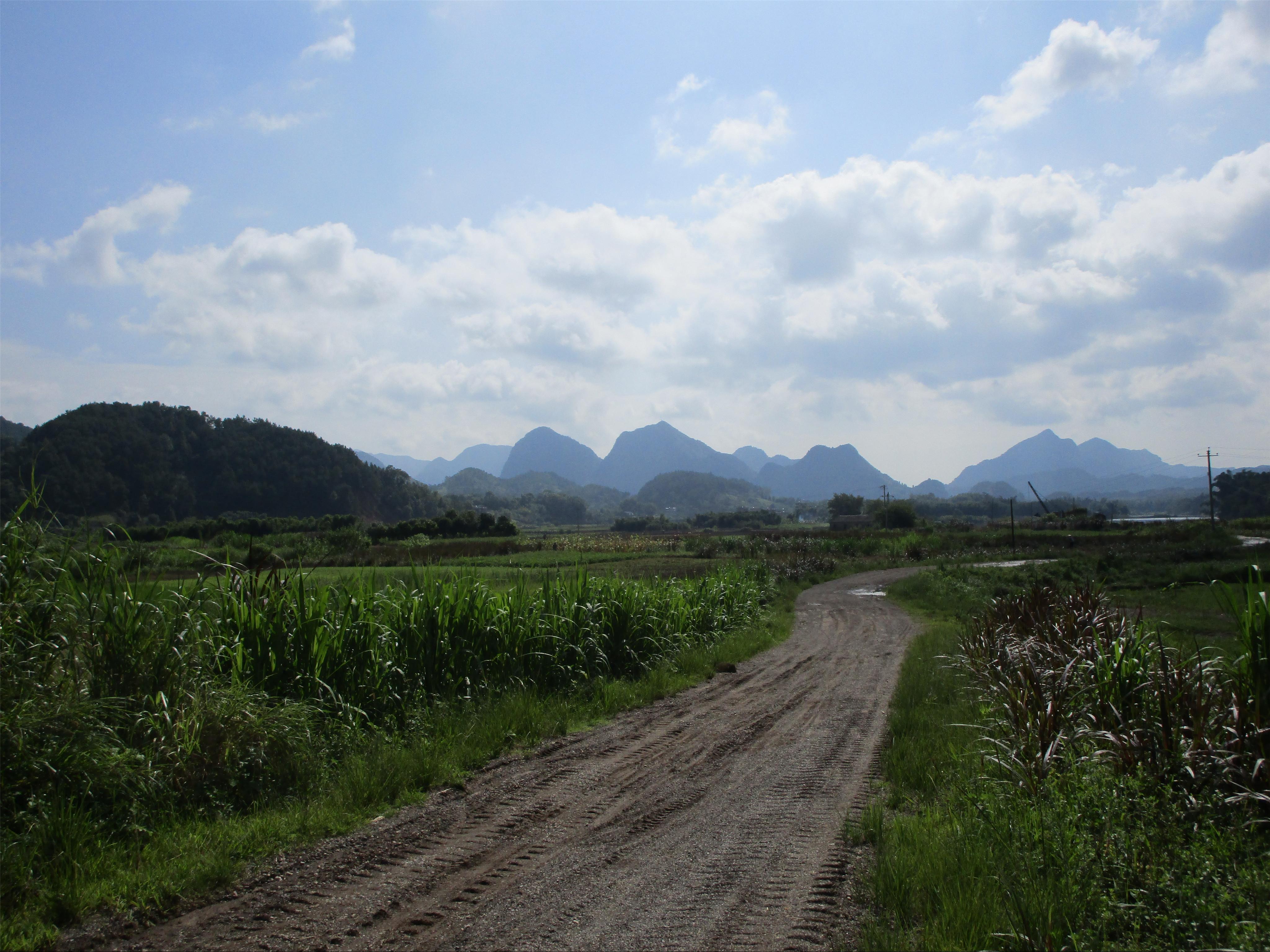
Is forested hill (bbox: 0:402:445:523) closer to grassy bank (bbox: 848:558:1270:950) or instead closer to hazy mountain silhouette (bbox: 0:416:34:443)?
hazy mountain silhouette (bbox: 0:416:34:443)

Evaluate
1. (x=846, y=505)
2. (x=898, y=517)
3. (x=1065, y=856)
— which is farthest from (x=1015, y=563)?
(x=846, y=505)

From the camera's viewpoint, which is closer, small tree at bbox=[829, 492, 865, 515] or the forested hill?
the forested hill

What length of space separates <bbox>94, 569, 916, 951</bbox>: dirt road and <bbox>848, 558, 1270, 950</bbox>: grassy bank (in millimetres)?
453

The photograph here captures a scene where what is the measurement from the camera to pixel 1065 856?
144 inches

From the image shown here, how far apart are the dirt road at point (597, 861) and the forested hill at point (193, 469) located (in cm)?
3837

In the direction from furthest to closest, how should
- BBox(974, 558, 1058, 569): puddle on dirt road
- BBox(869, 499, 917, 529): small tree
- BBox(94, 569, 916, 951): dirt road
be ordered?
1. BBox(869, 499, 917, 529): small tree
2. BBox(974, 558, 1058, 569): puddle on dirt road
3. BBox(94, 569, 916, 951): dirt road

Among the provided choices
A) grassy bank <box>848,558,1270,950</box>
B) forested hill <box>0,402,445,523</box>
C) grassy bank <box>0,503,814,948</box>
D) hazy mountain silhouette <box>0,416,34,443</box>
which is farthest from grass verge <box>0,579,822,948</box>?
hazy mountain silhouette <box>0,416,34,443</box>

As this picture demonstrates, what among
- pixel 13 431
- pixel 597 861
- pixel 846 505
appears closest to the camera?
pixel 597 861

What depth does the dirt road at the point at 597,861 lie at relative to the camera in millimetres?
3496

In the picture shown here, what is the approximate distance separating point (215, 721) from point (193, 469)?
278ft

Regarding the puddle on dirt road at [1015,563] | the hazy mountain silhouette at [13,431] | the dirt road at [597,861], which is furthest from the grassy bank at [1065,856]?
the hazy mountain silhouette at [13,431]

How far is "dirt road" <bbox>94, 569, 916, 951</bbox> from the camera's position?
3.50 meters

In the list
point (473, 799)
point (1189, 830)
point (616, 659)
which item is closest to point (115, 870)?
point (473, 799)

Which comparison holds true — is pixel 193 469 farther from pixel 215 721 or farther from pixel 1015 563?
pixel 215 721
